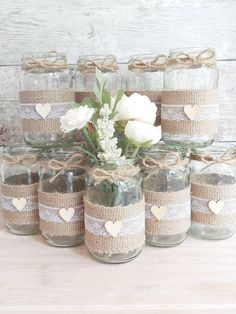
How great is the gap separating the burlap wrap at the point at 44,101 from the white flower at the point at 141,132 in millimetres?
168

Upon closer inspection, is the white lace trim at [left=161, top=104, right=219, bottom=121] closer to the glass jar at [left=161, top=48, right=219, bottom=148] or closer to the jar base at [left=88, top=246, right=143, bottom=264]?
the glass jar at [left=161, top=48, right=219, bottom=148]

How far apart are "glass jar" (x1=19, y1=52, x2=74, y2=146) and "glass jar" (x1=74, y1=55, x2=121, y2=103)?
3cm

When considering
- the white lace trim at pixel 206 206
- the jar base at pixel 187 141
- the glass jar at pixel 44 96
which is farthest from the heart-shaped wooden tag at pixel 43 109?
the white lace trim at pixel 206 206

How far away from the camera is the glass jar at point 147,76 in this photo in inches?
28.1

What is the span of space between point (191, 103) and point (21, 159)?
35 cm

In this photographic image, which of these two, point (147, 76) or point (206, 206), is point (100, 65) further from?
point (206, 206)

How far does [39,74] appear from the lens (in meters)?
0.72

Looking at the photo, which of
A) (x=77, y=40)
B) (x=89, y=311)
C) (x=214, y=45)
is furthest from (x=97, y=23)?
(x=89, y=311)

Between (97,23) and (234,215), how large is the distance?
54cm

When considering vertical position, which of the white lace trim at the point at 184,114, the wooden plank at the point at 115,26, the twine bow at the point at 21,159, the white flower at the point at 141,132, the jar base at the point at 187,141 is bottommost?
the twine bow at the point at 21,159

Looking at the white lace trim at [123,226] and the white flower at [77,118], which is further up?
the white flower at [77,118]

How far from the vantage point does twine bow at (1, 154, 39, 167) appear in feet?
2.34

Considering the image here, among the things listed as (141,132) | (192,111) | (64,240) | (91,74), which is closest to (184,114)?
(192,111)

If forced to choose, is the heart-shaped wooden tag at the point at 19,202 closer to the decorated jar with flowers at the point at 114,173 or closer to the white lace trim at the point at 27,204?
the white lace trim at the point at 27,204
